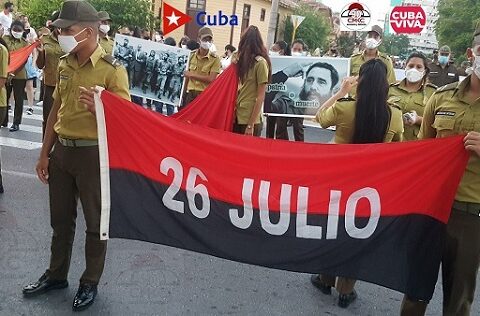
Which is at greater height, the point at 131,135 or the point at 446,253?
the point at 131,135

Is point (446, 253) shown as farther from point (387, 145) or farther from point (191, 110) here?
point (191, 110)

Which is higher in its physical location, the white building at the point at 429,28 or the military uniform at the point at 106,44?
the white building at the point at 429,28

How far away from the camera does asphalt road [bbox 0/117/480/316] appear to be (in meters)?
A: 3.74

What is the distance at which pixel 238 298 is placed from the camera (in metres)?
4.00

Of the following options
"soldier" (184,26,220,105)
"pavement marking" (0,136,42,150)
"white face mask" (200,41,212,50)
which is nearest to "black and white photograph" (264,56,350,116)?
"soldier" (184,26,220,105)

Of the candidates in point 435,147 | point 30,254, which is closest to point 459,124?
point 435,147

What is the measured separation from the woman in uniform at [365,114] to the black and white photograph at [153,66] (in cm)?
435

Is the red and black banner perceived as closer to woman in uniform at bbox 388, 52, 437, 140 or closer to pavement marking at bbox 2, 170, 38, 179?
woman in uniform at bbox 388, 52, 437, 140

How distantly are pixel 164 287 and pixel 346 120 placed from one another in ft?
5.94

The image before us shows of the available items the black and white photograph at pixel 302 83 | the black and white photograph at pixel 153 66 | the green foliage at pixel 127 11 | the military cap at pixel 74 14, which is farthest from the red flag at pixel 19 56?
the green foliage at pixel 127 11

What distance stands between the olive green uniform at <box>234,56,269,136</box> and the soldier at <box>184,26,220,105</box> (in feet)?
6.32

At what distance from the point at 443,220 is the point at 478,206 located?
0.20 meters

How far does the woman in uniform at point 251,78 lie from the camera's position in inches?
229

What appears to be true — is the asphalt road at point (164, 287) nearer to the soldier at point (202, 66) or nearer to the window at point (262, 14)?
the soldier at point (202, 66)
